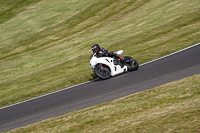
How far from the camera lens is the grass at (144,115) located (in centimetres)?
623

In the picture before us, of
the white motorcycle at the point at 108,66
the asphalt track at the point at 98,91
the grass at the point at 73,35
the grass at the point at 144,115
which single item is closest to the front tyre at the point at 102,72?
the white motorcycle at the point at 108,66

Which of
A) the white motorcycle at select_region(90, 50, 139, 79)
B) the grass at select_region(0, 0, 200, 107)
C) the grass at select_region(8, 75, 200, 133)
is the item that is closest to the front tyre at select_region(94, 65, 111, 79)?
the white motorcycle at select_region(90, 50, 139, 79)

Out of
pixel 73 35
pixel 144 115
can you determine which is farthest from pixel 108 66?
pixel 73 35

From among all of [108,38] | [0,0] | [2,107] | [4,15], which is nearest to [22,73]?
[2,107]

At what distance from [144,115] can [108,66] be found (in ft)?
18.5

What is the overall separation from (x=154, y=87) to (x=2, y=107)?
7.23 meters

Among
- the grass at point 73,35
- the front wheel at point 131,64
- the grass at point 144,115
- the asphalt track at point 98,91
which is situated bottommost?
the grass at point 144,115

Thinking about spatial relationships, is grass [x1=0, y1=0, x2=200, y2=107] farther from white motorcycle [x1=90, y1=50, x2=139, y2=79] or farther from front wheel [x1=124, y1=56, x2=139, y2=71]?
front wheel [x1=124, y1=56, x2=139, y2=71]

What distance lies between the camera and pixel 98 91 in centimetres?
1148

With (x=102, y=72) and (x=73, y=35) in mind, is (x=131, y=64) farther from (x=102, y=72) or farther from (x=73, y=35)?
(x=73, y=35)

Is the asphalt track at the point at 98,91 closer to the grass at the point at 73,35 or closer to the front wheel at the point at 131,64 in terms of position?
the front wheel at the point at 131,64

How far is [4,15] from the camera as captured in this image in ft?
106

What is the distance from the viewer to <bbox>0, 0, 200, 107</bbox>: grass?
15.5 meters

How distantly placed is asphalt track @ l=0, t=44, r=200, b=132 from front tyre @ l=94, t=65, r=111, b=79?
0.25 metres
